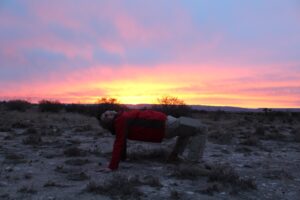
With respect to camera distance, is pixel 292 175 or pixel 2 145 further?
pixel 2 145

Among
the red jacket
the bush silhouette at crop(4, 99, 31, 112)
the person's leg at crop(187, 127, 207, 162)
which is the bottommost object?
the person's leg at crop(187, 127, 207, 162)

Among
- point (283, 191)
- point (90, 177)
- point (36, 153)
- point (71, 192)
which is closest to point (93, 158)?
point (36, 153)

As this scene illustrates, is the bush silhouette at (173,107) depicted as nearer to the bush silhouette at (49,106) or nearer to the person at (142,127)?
the bush silhouette at (49,106)

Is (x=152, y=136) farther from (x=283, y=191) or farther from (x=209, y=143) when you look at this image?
(x=209, y=143)

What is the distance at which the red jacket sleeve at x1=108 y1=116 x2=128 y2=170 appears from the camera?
10.2 metres

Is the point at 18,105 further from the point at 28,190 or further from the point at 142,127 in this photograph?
the point at 28,190

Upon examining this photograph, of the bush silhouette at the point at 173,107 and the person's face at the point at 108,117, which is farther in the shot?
the bush silhouette at the point at 173,107

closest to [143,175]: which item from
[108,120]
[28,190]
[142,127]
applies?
[142,127]

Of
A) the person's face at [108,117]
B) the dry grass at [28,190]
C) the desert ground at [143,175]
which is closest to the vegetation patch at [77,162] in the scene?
the desert ground at [143,175]

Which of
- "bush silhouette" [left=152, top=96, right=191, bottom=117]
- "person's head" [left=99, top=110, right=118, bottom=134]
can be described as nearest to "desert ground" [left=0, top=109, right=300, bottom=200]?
"person's head" [left=99, top=110, right=118, bottom=134]

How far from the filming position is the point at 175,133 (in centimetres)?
1101

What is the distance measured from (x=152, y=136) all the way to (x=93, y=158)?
7.47 feet

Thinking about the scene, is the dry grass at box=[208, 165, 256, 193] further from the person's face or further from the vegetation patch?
the vegetation patch

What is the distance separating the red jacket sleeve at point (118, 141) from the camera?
33.6 feet
